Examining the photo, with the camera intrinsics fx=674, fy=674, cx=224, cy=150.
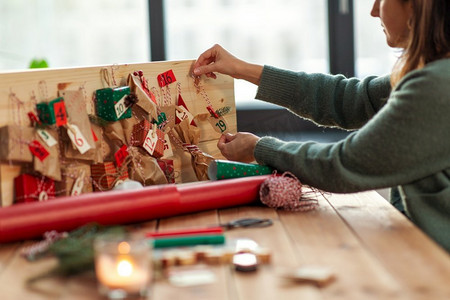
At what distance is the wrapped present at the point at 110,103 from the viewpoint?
4.54ft

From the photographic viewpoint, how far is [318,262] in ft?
3.23

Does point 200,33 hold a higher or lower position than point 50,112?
higher

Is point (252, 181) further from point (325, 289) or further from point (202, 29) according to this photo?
point (202, 29)

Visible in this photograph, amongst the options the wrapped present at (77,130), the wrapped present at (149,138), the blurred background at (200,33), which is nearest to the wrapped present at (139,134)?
the wrapped present at (149,138)

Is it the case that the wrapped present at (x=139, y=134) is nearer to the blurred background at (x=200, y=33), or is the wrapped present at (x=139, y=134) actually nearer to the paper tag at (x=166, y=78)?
the paper tag at (x=166, y=78)

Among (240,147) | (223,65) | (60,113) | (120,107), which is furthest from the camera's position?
(223,65)

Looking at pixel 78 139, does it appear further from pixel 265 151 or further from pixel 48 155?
pixel 265 151

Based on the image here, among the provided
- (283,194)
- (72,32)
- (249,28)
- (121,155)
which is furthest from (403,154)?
(72,32)

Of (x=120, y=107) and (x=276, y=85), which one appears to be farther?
(x=276, y=85)

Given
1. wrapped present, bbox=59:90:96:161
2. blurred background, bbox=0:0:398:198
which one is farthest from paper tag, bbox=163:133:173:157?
Answer: blurred background, bbox=0:0:398:198

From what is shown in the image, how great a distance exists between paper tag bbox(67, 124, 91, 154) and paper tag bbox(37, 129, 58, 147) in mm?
36

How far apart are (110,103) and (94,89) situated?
46 mm

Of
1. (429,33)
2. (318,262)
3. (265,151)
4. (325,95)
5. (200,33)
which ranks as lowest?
(318,262)

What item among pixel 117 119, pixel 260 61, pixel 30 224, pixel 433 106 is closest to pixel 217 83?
pixel 117 119
